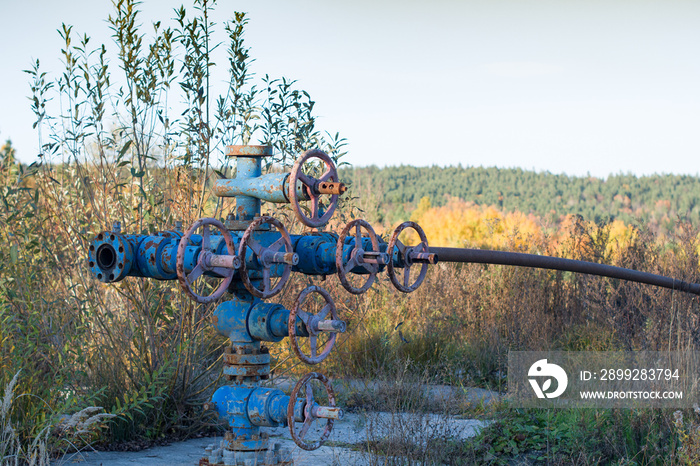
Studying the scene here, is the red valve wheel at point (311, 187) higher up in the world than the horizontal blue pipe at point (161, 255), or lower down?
higher up

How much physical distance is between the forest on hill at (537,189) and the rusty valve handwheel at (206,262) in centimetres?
3410

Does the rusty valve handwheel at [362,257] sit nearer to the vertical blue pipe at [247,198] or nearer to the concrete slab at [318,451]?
the vertical blue pipe at [247,198]

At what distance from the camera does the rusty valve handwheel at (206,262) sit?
2.60 meters

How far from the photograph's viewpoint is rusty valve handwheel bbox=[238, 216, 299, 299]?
2.69 m

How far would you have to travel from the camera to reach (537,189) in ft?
150

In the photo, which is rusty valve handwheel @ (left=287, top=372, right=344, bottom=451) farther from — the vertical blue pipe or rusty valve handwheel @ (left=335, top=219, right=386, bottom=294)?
the vertical blue pipe

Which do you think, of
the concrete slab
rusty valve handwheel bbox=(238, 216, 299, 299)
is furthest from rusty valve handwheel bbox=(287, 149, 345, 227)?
the concrete slab

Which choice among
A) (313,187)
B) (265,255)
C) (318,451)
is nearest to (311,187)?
(313,187)

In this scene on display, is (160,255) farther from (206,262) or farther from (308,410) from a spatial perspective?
(308,410)

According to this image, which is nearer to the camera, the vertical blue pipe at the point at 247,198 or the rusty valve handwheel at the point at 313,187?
the rusty valve handwheel at the point at 313,187

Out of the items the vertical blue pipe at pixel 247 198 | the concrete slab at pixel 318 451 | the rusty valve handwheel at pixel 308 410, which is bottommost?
the concrete slab at pixel 318 451
